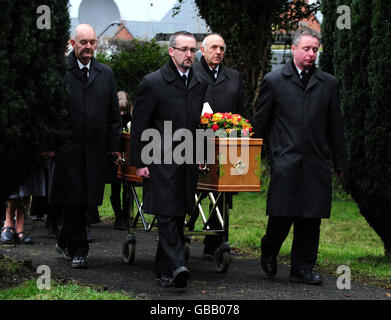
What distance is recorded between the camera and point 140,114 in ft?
23.8

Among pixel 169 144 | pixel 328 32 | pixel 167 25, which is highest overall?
pixel 167 25

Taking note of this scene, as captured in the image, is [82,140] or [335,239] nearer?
[82,140]

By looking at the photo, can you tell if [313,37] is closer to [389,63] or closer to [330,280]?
[389,63]

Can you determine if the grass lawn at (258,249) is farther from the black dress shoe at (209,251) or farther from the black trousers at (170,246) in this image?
the black dress shoe at (209,251)

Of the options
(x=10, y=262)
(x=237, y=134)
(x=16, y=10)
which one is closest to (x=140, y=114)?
(x=237, y=134)

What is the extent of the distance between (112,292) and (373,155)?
128 inches

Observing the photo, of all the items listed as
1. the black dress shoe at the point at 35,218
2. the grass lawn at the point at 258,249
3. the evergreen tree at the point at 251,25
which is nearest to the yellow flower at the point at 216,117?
the grass lawn at the point at 258,249

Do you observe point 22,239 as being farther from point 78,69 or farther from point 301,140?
point 301,140

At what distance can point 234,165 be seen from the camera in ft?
24.6

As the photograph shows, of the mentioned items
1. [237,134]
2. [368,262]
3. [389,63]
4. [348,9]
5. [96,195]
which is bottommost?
[368,262]

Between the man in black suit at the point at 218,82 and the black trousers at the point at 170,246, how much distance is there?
1536mm

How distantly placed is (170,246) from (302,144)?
4.92 feet

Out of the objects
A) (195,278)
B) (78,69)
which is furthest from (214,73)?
(195,278)

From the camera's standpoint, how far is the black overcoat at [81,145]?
26.5 feet
